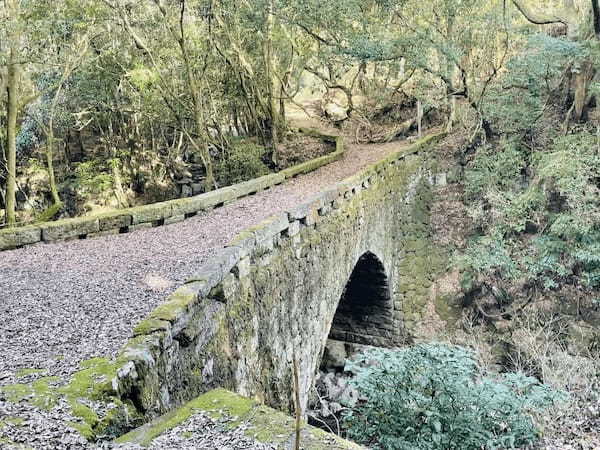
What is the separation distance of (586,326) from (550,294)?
1189 mm

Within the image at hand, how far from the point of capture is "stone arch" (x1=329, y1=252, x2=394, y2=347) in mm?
15656

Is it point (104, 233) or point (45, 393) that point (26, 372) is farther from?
point (104, 233)

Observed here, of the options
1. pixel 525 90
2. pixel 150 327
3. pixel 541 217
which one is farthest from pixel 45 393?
pixel 525 90

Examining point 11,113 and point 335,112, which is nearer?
point 11,113

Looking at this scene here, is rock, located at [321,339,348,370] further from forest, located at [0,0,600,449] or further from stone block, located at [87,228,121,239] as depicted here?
stone block, located at [87,228,121,239]

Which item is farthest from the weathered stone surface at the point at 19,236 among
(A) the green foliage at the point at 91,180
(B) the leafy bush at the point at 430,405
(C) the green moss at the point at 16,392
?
(A) the green foliage at the point at 91,180

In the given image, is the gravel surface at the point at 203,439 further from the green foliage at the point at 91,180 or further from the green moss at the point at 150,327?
the green foliage at the point at 91,180

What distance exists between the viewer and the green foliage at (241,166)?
18.9m

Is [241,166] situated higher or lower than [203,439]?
lower

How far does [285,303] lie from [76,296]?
2.99 meters

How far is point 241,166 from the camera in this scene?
18969mm

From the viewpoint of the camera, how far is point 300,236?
8055 mm

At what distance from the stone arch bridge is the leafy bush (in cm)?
135

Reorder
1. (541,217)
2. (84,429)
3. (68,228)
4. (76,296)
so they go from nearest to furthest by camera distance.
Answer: (84,429) → (76,296) → (68,228) → (541,217)
